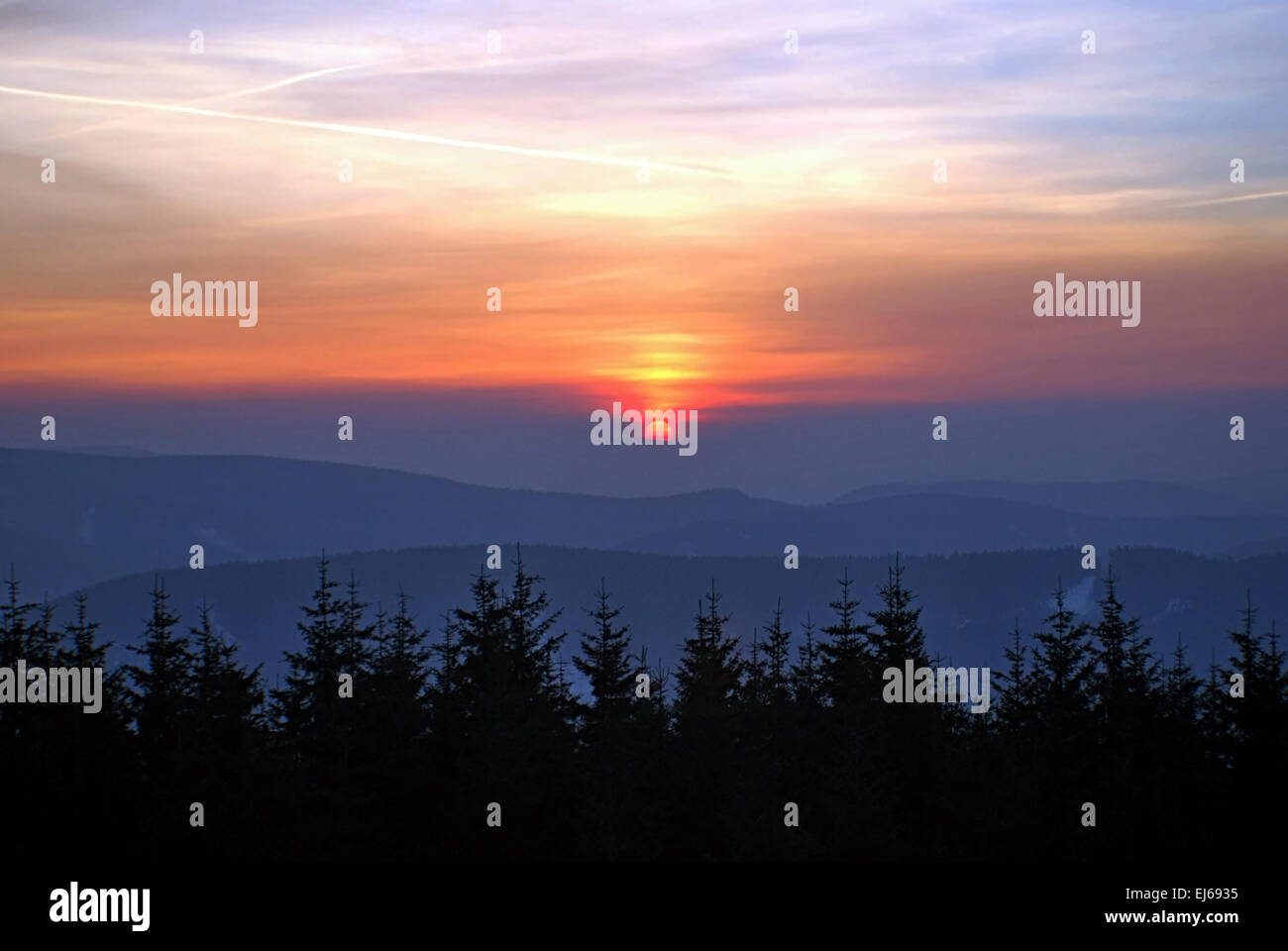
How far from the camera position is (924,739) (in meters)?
32.5

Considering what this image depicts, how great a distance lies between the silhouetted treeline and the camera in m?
25.7

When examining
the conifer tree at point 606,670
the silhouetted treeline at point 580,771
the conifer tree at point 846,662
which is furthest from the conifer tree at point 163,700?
the conifer tree at point 846,662

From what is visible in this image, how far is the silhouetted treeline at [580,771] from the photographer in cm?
2569

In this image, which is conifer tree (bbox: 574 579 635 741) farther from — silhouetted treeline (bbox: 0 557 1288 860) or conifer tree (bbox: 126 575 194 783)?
conifer tree (bbox: 126 575 194 783)

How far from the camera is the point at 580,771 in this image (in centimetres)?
2906

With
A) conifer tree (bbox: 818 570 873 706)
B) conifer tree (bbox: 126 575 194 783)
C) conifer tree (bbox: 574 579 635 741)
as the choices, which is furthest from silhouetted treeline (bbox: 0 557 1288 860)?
conifer tree (bbox: 574 579 635 741)

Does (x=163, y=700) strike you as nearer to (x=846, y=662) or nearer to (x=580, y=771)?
(x=580, y=771)

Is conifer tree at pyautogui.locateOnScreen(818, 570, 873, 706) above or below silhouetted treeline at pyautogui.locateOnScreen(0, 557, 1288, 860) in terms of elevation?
above

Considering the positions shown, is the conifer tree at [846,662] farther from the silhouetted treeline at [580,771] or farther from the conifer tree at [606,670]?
the conifer tree at [606,670]

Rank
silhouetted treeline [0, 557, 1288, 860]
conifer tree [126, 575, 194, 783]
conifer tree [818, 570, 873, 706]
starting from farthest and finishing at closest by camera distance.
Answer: conifer tree [818, 570, 873, 706]
conifer tree [126, 575, 194, 783]
silhouetted treeline [0, 557, 1288, 860]
